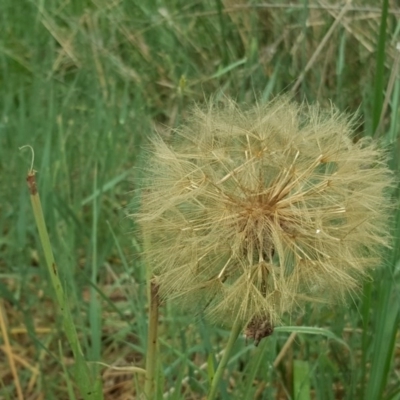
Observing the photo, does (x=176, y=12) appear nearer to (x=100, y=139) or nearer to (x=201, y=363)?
(x=100, y=139)

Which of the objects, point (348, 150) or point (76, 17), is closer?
point (348, 150)

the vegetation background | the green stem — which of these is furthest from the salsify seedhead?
the vegetation background

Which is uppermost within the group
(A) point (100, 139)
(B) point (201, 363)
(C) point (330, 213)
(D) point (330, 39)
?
A: (D) point (330, 39)

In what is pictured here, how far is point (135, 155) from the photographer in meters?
2.51

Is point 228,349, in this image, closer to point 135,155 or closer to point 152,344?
point 152,344

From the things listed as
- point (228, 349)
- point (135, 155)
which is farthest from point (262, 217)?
point (135, 155)

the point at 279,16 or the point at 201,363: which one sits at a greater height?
the point at 279,16

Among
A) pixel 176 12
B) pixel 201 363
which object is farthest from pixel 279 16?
pixel 201 363

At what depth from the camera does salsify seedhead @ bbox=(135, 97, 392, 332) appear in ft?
3.18

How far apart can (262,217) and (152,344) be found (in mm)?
235

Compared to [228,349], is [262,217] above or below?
above

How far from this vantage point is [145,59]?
10.4 feet

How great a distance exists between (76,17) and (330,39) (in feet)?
4.35

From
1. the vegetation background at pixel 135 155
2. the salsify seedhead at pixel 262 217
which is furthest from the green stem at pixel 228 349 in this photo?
the vegetation background at pixel 135 155
